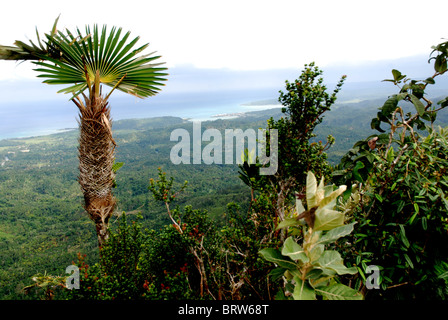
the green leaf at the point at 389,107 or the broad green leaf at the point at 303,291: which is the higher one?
the green leaf at the point at 389,107

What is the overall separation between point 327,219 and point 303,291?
0.99ft

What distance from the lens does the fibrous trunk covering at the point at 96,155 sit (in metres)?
2.71

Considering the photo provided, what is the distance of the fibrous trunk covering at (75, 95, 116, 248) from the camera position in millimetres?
2705

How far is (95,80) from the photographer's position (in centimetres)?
271

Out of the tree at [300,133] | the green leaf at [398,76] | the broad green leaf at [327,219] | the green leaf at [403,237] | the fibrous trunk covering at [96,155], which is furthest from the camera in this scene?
the tree at [300,133]

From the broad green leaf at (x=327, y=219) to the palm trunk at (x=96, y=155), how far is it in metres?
2.53

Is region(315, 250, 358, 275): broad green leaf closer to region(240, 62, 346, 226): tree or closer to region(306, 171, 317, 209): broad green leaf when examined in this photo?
region(306, 171, 317, 209): broad green leaf

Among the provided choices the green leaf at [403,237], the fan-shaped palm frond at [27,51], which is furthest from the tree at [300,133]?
the fan-shaped palm frond at [27,51]

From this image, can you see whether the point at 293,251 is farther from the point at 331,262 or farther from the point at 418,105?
the point at 418,105

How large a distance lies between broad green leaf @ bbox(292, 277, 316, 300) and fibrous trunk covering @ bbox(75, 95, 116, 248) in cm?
253

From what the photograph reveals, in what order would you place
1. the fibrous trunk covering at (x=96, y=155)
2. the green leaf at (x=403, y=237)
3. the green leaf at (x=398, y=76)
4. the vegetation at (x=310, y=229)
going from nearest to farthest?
the vegetation at (x=310, y=229), the green leaf at (x=403, y=237), the green leaf at (x=398, y=76), the fibrous trunk covering at (x=96, y=155)

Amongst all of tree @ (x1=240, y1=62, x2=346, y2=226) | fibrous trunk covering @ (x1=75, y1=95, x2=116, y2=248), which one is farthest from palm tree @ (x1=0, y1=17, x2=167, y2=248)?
tree @ (x1=240, y1=62, x2=346, y2=226)

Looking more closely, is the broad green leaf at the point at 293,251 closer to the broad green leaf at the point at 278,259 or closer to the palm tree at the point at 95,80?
the broad green leaf at the point at 278,259

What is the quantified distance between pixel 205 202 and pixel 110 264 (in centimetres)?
4971
